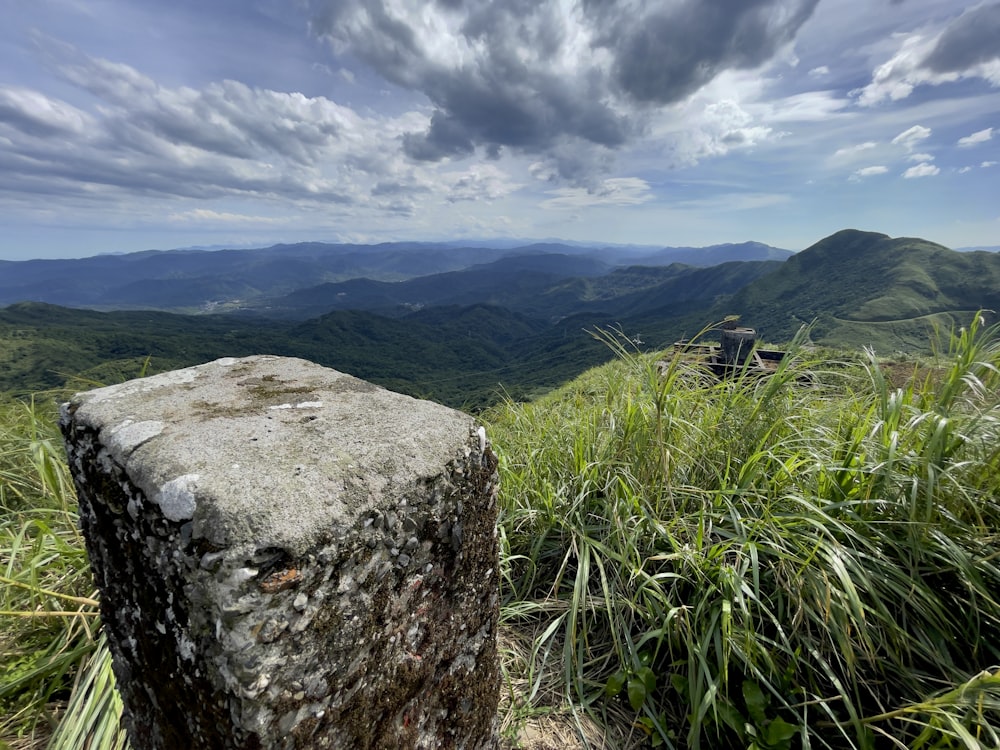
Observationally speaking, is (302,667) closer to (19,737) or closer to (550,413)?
(19,737)

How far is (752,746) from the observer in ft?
5.91

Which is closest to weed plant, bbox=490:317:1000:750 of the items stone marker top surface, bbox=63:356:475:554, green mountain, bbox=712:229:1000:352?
stone marker top surface, bbox=63:356:475:554

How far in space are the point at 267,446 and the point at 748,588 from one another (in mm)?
2046

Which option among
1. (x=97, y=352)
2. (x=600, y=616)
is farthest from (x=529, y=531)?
(x=97, y=352)

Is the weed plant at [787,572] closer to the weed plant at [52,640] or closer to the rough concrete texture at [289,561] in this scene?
the rough concrete texture at [289,561]

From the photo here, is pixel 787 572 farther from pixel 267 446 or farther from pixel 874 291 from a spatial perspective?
pixel 874 291

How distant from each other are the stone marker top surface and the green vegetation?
0.99m

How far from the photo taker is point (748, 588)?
6.70 ft

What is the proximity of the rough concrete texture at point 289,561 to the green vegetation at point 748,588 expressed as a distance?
806mm

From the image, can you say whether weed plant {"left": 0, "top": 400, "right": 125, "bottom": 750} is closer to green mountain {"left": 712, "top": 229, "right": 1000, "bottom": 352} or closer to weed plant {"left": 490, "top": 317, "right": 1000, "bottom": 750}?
weed plant {"left": 490, "top": 317, "right": 1000, "bottom": 750}

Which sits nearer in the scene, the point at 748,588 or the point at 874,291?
the point at 748,588

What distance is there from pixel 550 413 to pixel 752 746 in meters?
2.79

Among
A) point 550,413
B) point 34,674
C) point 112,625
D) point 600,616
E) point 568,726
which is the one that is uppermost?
point 112,625

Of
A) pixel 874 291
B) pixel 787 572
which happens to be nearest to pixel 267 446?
pixel 787 572
